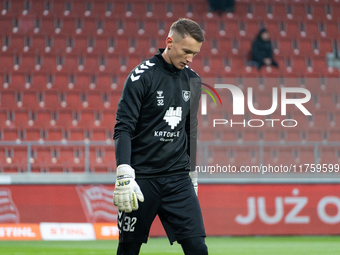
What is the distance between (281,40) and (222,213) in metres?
6.99

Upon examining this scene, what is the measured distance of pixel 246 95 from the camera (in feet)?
42.7

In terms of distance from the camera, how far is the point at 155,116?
3.57 metres

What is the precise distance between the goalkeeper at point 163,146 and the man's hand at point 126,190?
9cm

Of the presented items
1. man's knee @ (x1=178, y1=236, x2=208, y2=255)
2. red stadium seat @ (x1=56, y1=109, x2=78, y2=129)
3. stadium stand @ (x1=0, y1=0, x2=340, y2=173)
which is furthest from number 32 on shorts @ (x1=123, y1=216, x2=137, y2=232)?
red stadium seat @ (x1=56, y1=109, x2=78, y2=129)

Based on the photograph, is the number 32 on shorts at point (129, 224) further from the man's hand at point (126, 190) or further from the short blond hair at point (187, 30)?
the short blond hair at point (187, 30)

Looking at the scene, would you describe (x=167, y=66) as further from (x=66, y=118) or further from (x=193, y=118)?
(x=66, y=118)

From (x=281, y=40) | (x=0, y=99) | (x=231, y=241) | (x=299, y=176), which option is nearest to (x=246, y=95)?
(x=281, y=40)

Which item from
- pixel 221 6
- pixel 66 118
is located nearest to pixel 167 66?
pixel 66 118

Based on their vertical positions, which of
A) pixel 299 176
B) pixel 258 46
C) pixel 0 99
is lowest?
pixel 299 176

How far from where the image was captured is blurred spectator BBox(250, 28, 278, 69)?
13.4 m

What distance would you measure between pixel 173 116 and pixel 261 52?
10.5m

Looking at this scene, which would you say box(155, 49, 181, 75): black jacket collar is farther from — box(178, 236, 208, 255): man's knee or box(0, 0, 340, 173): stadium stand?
box(0, 0, 340, 173): stadium stand

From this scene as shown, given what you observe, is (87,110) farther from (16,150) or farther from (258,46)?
(258,46)

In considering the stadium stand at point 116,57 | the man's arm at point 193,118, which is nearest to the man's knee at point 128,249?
the man's arm at point 193,118
